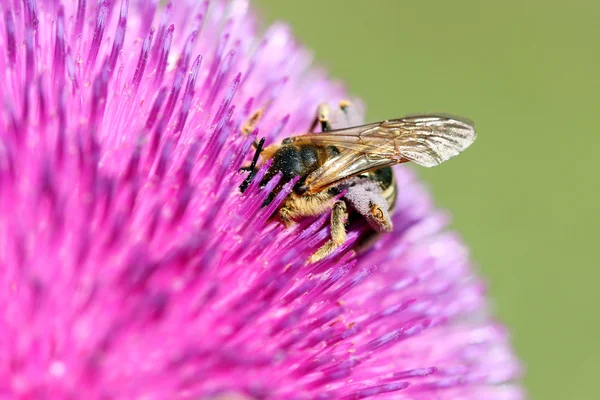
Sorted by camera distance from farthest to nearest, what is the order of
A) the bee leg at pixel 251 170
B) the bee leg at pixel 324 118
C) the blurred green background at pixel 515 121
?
the blurred green background at pixel 515 121
the bee leg at pixel 324 118
the bee leg at pixel 251 170

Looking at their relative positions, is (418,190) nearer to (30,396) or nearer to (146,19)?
(146,19)

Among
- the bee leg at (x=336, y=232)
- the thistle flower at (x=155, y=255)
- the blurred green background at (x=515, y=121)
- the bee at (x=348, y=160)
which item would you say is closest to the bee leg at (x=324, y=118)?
the thistle flower at (x=155, y=255)

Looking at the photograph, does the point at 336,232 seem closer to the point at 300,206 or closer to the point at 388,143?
the point at 300,206

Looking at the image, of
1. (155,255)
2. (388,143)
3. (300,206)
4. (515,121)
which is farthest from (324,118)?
(515,121)

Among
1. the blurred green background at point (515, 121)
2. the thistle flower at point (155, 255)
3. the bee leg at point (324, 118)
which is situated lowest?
the thistle flower at point (155, 255)

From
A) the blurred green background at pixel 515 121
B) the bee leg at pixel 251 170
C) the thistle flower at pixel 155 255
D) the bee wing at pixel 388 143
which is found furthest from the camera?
the blurred green background at pixel 515 121

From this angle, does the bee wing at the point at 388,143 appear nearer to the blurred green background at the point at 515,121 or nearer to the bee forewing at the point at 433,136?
the bee forewing at the point at 433,136

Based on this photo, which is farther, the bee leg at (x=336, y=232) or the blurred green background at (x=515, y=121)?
the blurred green background at (x=515, y=121)
